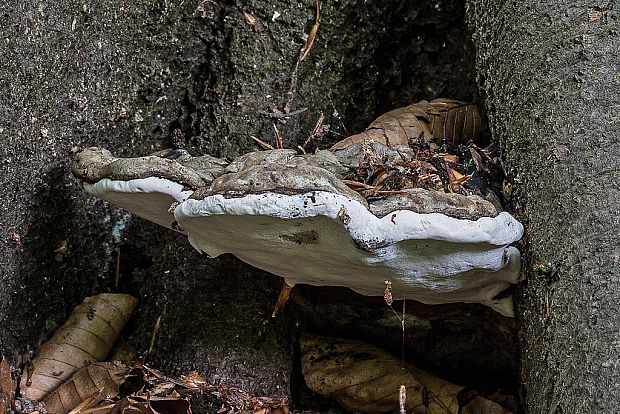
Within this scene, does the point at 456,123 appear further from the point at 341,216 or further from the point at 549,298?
the point at 341,216

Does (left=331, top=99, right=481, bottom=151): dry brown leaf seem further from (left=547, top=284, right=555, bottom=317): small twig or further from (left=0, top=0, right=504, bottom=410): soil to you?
(left=547, top=284, right=555, bottom=317): small twig

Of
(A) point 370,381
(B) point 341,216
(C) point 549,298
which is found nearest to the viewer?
(B) point 341,216

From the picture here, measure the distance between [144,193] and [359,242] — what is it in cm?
68

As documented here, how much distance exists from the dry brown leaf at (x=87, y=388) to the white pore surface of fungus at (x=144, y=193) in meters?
0.72

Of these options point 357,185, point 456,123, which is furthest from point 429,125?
point 357,185

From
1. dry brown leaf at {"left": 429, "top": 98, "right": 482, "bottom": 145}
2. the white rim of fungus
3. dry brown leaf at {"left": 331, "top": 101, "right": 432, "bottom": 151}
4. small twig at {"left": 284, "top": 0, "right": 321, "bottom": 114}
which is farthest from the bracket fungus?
small twig at {"left": 284, "top": 0, "right": 321, "bottom": 114}

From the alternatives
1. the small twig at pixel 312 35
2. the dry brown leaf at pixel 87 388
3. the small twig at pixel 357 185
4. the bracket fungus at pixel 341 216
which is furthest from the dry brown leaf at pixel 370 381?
the small twig at pixel 312 35

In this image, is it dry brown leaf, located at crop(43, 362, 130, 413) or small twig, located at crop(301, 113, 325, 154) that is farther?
small twig, located at crop(301, 113, 325, 154)

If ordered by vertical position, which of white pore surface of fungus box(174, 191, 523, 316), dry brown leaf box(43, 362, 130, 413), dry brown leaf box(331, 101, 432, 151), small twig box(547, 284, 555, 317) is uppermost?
dry brown leaf box(331, 101, 432, 151)

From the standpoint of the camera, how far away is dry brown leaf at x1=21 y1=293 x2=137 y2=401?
258 centimetres

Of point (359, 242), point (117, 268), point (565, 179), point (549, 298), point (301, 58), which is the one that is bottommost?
point (117, 268)

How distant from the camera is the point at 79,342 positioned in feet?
8.89

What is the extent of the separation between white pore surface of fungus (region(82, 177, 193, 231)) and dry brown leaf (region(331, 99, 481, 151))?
76 cm

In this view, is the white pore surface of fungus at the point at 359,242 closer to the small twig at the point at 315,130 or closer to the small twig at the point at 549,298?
the small twig at the point at 549,298
